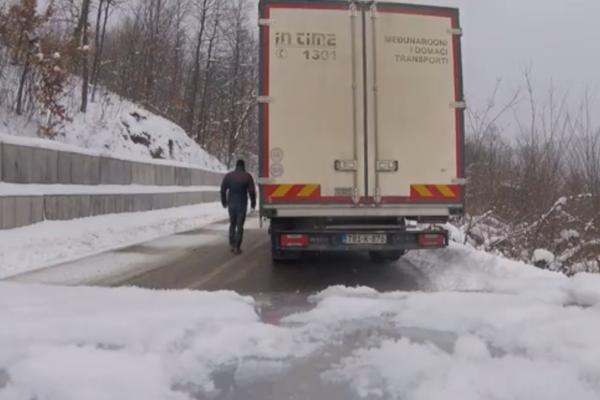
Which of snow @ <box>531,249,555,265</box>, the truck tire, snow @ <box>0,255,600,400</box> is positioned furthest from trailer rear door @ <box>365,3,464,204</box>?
snow @ <box>0,255,600,400</box>

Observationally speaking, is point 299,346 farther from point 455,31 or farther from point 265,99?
point 455,31

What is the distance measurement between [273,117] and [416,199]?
2.20 meters

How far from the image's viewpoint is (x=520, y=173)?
12.3 meters

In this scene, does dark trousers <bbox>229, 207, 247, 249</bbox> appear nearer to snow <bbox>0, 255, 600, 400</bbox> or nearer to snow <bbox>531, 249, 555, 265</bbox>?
snow <bbox>531, 249, 555, 265</bbox>

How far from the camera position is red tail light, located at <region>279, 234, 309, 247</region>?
27.7 ft

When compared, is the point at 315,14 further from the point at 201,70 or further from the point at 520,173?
the point at 201,70

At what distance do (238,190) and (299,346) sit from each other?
8830 millimetres

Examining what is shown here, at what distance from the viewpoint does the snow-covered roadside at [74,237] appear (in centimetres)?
1020

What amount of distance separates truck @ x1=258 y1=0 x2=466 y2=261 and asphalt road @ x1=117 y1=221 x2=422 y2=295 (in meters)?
0.65

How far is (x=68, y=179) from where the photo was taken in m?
13.5

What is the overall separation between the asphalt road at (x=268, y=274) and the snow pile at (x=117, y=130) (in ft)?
37.7

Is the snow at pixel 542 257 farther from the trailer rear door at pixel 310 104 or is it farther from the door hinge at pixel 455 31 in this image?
the door hinge at pixel 455 31

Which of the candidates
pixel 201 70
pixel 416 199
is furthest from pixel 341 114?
pixel 201 70

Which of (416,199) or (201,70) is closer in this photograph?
(416,199)
